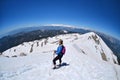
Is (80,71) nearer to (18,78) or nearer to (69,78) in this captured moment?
(69,78)

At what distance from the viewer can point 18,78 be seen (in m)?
13.2

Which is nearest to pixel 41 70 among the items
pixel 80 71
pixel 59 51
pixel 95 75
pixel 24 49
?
pixel 59 51

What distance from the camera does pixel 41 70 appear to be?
15648 millimetres

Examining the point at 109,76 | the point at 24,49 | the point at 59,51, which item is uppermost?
the point at 59,51

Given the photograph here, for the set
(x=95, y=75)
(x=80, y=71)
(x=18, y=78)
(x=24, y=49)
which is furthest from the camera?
(x=24, y=49)

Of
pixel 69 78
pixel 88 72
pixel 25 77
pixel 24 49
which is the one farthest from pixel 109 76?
pixel 24 49

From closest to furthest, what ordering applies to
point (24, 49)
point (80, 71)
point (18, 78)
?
point (18, 78), point (80, 71), point (24, 49)

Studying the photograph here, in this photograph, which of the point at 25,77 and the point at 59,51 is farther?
the point at 59,51

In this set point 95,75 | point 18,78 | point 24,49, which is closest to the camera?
point 18,78

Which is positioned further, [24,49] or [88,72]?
[24,49]

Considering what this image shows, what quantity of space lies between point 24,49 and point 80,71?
484ft

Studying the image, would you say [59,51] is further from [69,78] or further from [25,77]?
[25,77]

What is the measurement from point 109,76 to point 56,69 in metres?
5.80

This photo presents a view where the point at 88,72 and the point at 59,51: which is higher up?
the point at 59,51
